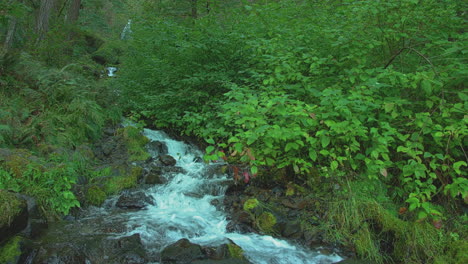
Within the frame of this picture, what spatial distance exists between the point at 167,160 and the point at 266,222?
121 inches

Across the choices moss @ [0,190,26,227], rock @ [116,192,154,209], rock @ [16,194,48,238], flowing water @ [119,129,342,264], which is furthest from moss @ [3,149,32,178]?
flowing water @ [119,129,342,264]

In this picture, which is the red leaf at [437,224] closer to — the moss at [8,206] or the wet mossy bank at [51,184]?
the wet mossy bank at [51,184]

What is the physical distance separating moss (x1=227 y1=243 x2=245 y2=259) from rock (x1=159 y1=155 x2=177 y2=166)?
10.4 ft

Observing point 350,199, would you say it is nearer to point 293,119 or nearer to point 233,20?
point 293,119

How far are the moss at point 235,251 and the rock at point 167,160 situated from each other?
3156 mm

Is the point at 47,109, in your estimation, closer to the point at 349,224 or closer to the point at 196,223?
the point at 196,223

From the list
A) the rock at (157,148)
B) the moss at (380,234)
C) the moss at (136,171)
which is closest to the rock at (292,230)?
the moss at (380,234)

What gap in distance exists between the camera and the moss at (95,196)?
4.83m

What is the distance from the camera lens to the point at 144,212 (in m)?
4.86

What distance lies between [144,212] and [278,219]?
7.17 feet

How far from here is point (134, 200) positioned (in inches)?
199

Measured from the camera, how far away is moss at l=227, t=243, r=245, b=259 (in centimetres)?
380

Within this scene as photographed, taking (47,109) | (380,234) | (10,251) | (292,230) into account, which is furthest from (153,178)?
(380,234)

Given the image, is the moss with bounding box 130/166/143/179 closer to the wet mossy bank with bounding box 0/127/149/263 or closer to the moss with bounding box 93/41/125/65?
the wet mossy bank with bounding box 0/127/149/263
